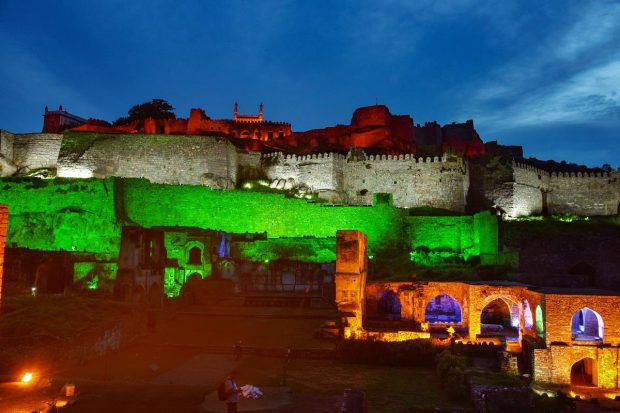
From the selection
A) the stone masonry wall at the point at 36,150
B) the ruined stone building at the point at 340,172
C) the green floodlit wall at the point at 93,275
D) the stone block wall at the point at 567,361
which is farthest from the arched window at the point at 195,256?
the stone masonry wall at the point at 36,150

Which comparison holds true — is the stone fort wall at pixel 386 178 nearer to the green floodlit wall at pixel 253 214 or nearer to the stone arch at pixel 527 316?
the green floodlit wall at pixel 253 214

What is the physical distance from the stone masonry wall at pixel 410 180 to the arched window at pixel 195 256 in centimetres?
1591

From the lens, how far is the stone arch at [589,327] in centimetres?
1977

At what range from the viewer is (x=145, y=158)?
4047 cm

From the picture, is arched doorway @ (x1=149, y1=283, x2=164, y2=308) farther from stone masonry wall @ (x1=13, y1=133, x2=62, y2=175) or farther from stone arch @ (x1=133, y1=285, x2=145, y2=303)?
stone masonry wall @ (x1=13, y1=133, x2=62, y2=175)

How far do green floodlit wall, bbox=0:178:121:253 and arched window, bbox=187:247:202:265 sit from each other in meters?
5.06

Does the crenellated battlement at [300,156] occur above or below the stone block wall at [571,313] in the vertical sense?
above

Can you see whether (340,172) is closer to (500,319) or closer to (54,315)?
(500,319)

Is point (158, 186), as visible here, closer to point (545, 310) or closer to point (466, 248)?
point (466, 248)

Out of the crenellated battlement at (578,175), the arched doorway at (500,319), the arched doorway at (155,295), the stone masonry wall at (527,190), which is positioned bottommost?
the arched doorway at (500,319)

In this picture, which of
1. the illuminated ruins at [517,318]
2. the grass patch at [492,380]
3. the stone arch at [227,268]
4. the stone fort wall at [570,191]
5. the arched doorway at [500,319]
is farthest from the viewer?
the stone fort wall at [570,191]

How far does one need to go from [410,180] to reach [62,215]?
2516 centimetres

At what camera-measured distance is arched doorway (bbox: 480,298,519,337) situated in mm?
24511

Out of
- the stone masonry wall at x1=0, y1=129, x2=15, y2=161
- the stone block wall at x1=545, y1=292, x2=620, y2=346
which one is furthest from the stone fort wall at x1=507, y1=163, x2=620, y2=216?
the stone masonry wall at x1=0, y1=129, x2=15, y2=161
